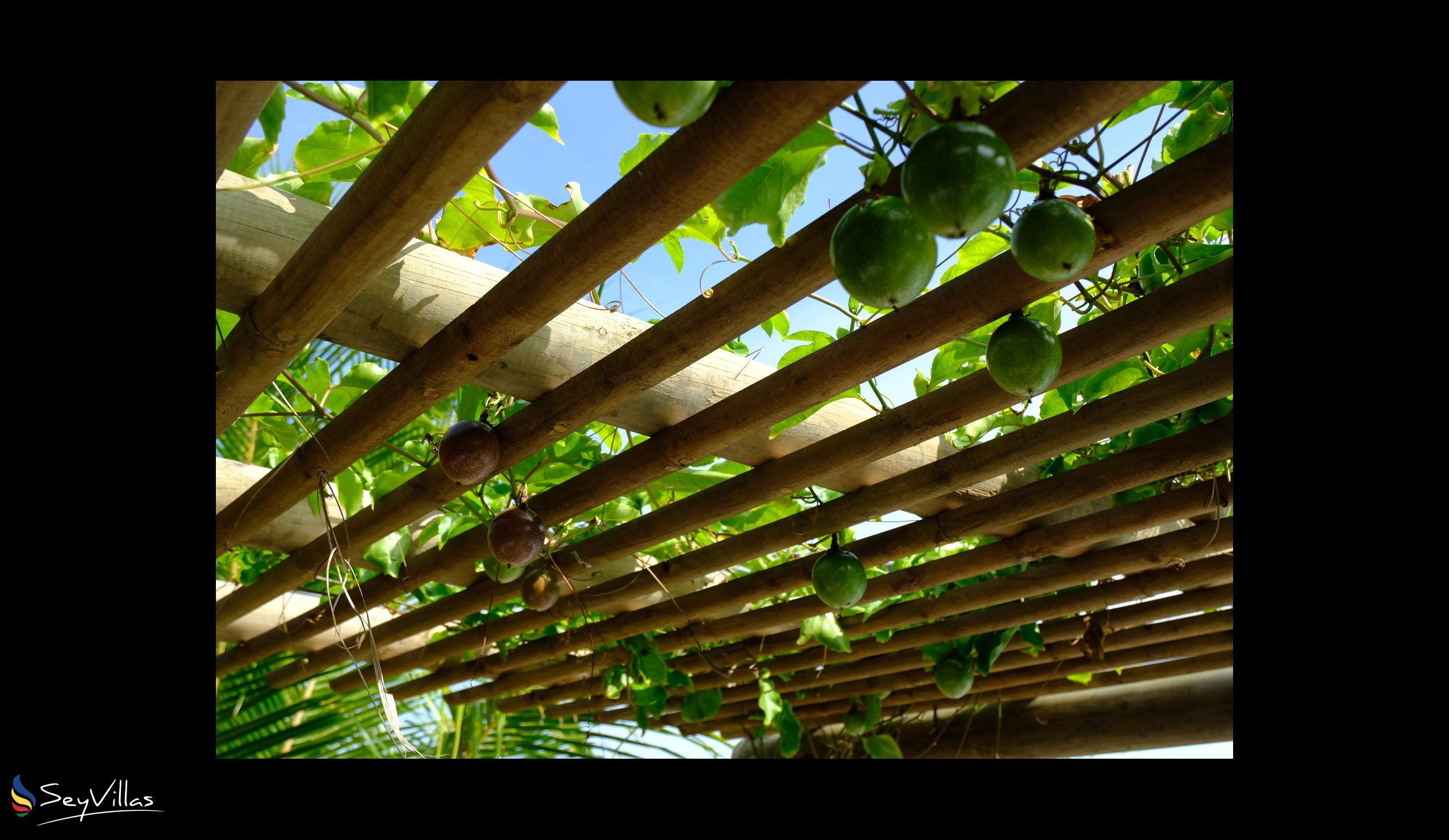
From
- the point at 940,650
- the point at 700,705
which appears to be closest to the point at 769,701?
the point at 700,705

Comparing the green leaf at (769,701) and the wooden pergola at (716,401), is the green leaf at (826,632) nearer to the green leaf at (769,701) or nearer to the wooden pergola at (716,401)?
the wooden pergola at (716,401)

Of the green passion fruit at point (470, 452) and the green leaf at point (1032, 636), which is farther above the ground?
the green passion fruit at point (470, 452)

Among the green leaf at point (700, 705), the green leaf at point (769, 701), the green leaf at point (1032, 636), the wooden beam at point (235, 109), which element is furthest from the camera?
the green leaf at point (700, 705)

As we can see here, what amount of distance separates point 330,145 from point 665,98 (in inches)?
27.0

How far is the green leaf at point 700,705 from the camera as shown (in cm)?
336

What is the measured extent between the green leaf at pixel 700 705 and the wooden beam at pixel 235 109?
269 cm

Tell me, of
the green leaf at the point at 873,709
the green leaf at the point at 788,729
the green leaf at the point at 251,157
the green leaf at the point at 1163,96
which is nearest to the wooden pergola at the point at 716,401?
the green leaf at the point at 251,157
